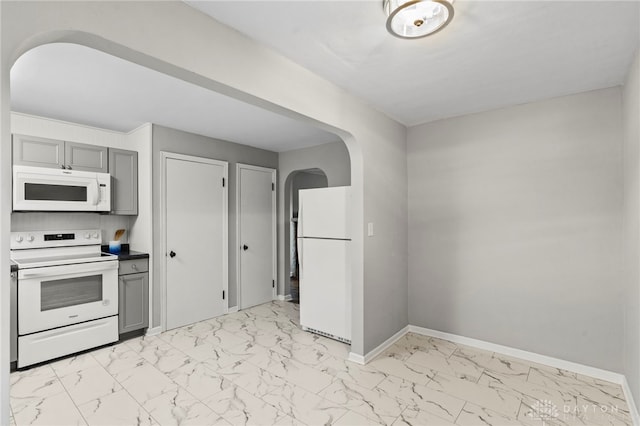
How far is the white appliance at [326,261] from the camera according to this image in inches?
125

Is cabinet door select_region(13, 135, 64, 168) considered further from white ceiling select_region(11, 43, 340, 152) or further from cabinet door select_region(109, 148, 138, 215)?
cabinet door select_region(109, 148, 138, 215)

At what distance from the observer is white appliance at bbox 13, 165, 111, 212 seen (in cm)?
286

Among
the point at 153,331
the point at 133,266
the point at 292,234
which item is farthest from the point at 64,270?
the point at 292,234

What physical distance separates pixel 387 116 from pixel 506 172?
4.03ft

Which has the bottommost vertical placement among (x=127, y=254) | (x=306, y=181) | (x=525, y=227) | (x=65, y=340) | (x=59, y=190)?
(x=65, y=340)

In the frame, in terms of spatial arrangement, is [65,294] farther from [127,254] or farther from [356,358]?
[356,358]

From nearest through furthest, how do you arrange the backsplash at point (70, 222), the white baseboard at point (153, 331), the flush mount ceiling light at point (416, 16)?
1. the flush mount ceiling light at point (416, 16)
2. the backsplash at point (70, 222)
3. the white baseboard at point (153, 331)

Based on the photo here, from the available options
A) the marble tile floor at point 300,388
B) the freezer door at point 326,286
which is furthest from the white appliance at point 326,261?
the marble tile floor at point 300,388

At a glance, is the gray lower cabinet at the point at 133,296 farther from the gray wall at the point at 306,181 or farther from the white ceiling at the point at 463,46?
the gray wall at the point at 306,181

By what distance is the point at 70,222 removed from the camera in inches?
134

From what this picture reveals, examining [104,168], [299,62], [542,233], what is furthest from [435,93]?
[104,168]

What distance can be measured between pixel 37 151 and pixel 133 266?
1.39 meters

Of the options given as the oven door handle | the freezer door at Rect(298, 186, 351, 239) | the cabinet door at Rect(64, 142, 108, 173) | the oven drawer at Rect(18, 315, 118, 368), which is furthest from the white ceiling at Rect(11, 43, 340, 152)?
the oven drawer at Rect(18, 315, 118, 368)

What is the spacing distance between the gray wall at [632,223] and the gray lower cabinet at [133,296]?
4114mm
